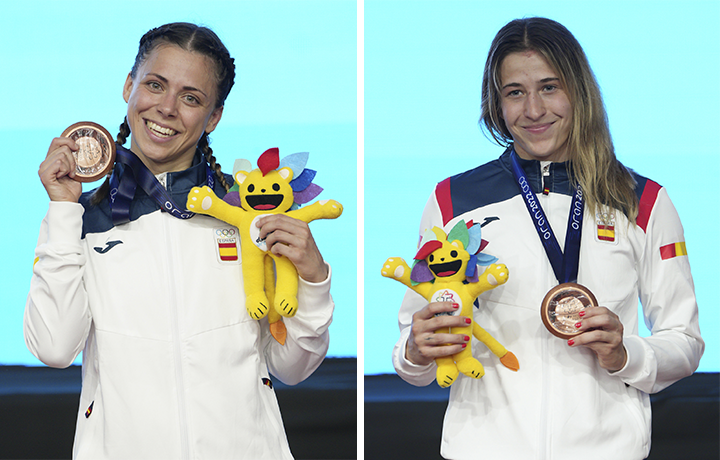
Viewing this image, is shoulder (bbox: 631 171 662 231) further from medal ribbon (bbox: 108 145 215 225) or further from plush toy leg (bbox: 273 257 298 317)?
medal ribbon (bbox: 108 145 215 225)

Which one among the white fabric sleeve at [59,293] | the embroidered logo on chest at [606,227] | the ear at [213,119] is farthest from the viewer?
the ear at [213,119]

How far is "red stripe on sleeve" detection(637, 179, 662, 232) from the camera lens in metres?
1.91

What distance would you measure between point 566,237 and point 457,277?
11.7 inches

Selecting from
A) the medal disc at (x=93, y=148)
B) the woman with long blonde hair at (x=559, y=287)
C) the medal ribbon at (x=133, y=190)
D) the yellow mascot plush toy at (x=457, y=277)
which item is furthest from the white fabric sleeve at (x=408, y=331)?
the medal disc at (x=93, y=148)

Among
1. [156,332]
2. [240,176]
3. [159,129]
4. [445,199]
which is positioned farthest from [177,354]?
[445,199]

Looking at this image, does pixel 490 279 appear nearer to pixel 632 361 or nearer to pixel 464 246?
pixel 464 246

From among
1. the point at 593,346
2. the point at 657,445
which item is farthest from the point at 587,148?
the point at 657,445

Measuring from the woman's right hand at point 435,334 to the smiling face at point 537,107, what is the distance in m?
0.52

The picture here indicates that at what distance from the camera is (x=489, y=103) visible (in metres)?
2.12

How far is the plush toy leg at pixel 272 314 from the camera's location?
1837mm

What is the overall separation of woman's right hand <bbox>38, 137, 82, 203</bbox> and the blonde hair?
115 centimetres

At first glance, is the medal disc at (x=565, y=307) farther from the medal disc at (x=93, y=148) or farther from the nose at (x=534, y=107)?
the medal disc at (x=93, y=148)

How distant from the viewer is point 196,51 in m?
1.90

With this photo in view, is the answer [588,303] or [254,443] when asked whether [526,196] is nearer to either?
[588,303]
